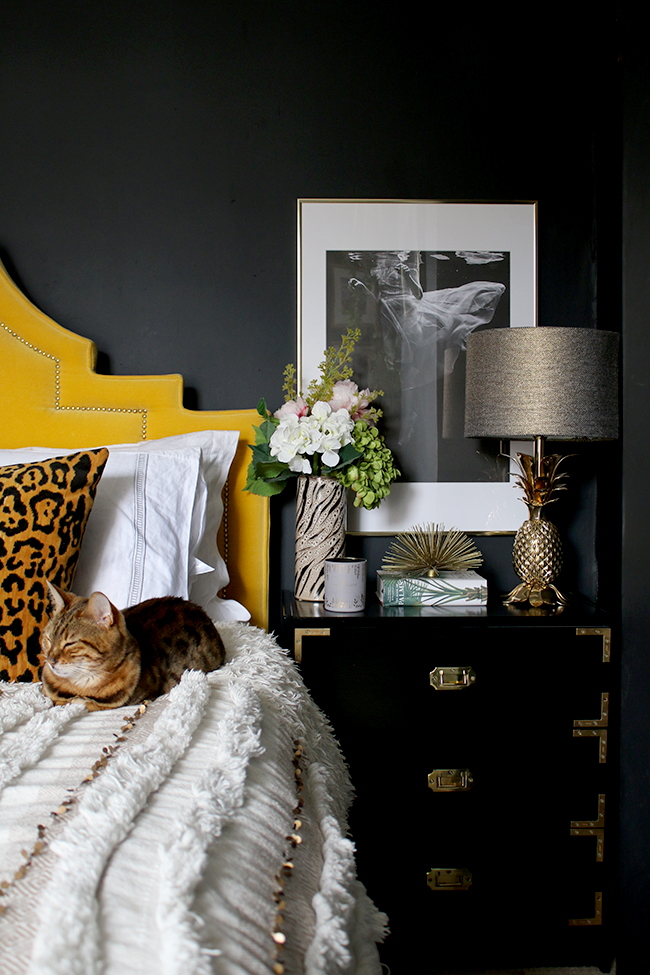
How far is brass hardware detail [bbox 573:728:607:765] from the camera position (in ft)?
5.33

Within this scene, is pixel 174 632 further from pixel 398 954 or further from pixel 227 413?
→ pixel 398 954

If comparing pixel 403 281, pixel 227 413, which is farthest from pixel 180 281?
pixel 403 281

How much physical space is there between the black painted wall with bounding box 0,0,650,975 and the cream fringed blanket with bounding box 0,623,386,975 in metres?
1.06

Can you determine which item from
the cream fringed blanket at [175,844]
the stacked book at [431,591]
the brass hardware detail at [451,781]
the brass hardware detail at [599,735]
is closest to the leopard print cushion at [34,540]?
the cream fringed blanket at [175,844]

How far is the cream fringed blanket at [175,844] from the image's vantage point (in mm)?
565

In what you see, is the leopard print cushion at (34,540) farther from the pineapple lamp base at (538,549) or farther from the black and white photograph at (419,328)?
the pineapple lamp base at (538,549)

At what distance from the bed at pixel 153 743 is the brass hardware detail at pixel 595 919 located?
2.49 feet

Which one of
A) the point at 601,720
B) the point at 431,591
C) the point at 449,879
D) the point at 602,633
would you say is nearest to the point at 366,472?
the point at 431,591

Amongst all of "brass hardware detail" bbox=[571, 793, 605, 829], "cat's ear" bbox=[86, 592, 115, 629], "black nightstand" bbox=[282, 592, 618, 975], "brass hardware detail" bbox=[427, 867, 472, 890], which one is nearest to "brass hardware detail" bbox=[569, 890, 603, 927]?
"black nightstand" bbox=[282, 592, 618, 975]

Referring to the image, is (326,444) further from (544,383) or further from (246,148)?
(246,148)

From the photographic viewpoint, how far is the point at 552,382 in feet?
5.37

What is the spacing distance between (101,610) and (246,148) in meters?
1.53

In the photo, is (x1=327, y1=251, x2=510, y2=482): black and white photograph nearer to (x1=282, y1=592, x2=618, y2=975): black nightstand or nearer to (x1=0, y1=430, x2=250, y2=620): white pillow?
(x1=0, y1=430, x2=250, y2=620): white pillow

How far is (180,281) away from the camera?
204cm
